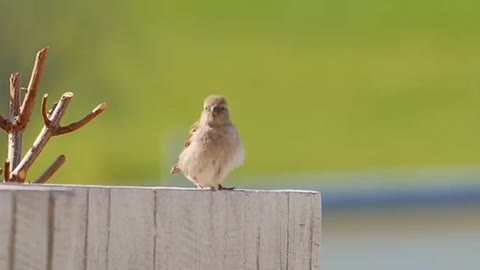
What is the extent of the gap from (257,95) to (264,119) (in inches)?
15.9

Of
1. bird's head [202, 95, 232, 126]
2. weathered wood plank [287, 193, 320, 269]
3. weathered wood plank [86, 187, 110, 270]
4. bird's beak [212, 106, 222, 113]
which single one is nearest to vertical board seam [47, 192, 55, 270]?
weathered wood plank [86, 187, 110, 270]

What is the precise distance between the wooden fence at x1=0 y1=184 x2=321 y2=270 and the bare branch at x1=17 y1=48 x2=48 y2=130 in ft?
2.54

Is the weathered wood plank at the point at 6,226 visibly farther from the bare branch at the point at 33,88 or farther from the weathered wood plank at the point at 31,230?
the bare branch at the point at 33,88

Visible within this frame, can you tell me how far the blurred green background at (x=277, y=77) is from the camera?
1402cm

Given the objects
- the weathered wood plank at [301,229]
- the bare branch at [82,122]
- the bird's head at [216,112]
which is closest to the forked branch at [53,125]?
the bare branch at [82,122]

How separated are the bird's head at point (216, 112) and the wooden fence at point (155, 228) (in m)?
1.91

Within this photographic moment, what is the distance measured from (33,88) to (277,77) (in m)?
11.7

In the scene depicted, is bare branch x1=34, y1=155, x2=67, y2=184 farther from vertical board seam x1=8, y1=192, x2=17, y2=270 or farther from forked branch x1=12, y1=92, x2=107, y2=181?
vertical board seam x1=8, y1=192, x2=17, y2=270

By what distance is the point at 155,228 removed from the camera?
2.22 metres

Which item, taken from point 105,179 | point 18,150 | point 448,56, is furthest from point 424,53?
point 18,150

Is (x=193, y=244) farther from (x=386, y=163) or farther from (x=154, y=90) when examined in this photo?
(x=154, y=90)

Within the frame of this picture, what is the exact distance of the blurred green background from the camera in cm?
1402

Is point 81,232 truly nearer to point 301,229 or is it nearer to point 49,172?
point 301,229

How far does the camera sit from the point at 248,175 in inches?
525
